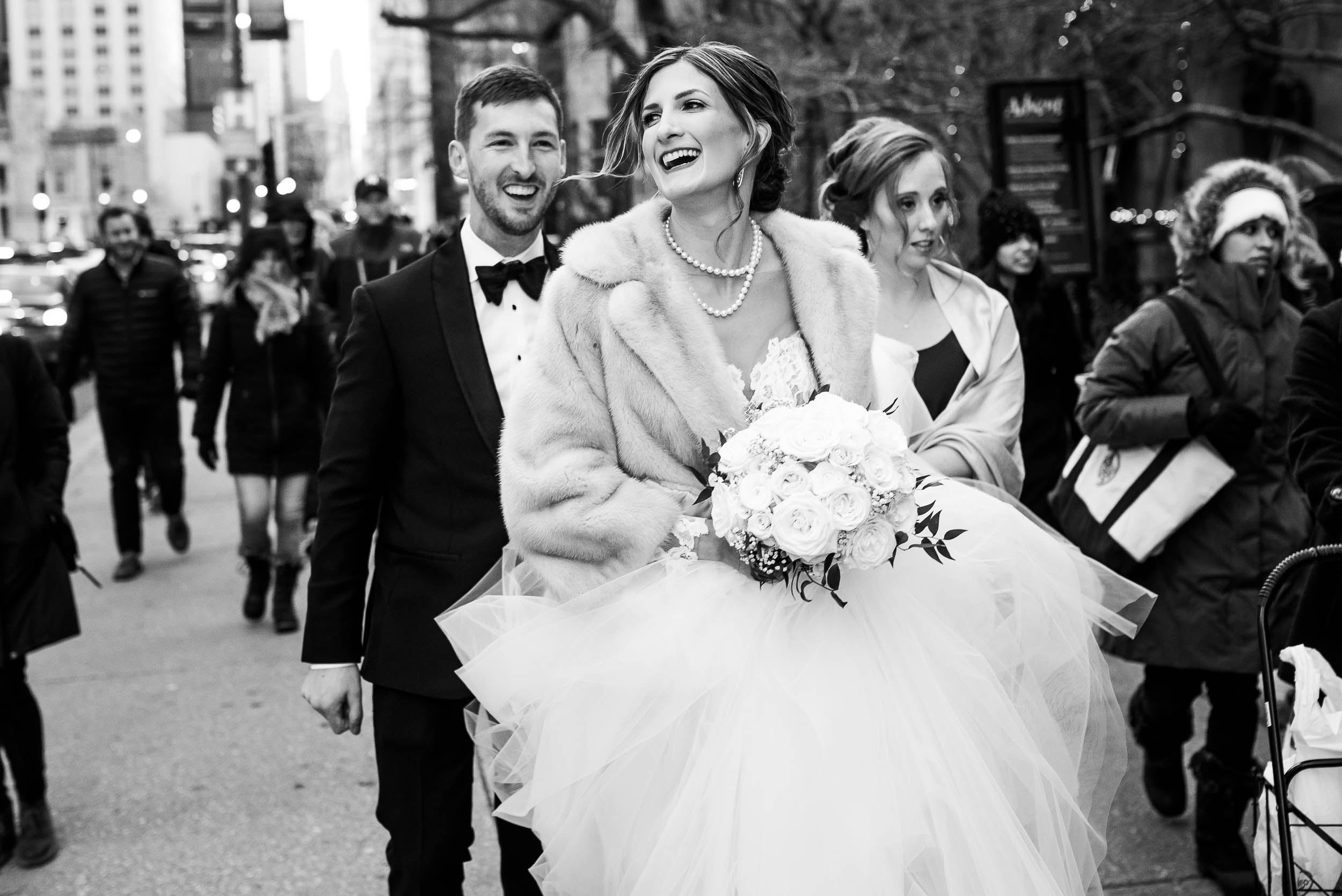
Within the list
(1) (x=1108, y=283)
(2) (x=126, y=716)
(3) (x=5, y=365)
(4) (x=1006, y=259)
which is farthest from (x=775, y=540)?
(1) (x=1108, y=283)

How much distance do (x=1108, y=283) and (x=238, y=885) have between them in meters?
13.9

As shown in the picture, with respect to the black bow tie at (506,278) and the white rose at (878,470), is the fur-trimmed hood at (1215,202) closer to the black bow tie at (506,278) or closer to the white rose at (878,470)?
the black bow tie at (506,278)

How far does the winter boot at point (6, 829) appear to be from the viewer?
5496mm

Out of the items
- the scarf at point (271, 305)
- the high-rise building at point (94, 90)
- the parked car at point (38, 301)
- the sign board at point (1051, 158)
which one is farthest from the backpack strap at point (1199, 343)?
the high-rise building at point (94, 90)

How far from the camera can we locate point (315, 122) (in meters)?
168

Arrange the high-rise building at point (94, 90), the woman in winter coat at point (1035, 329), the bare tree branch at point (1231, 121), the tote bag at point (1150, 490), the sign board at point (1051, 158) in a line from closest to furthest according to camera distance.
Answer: the tote bag at point (1150, 490)
the woman in winter coat at point (1035, 329)
the sign board at point (1051, 158)
the bare tree branch at point (1231, 121)
the high-rise building at point (94, 90)

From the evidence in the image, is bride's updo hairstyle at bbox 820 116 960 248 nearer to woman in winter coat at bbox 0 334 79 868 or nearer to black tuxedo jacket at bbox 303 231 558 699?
black tuxedo jacket at bbox 303 231 558 699

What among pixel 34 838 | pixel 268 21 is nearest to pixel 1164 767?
pixel 34 838

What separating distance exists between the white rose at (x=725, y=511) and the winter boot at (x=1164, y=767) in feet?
9.98

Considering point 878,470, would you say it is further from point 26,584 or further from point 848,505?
point 26,584

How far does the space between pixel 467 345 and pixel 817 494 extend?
127 centimetres

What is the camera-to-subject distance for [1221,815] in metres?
4.91

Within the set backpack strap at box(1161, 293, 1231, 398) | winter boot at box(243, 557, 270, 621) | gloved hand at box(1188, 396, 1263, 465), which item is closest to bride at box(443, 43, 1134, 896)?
gloved hand at box(1188, 396, 1263, 465)

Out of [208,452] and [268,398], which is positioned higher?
[268,398]
